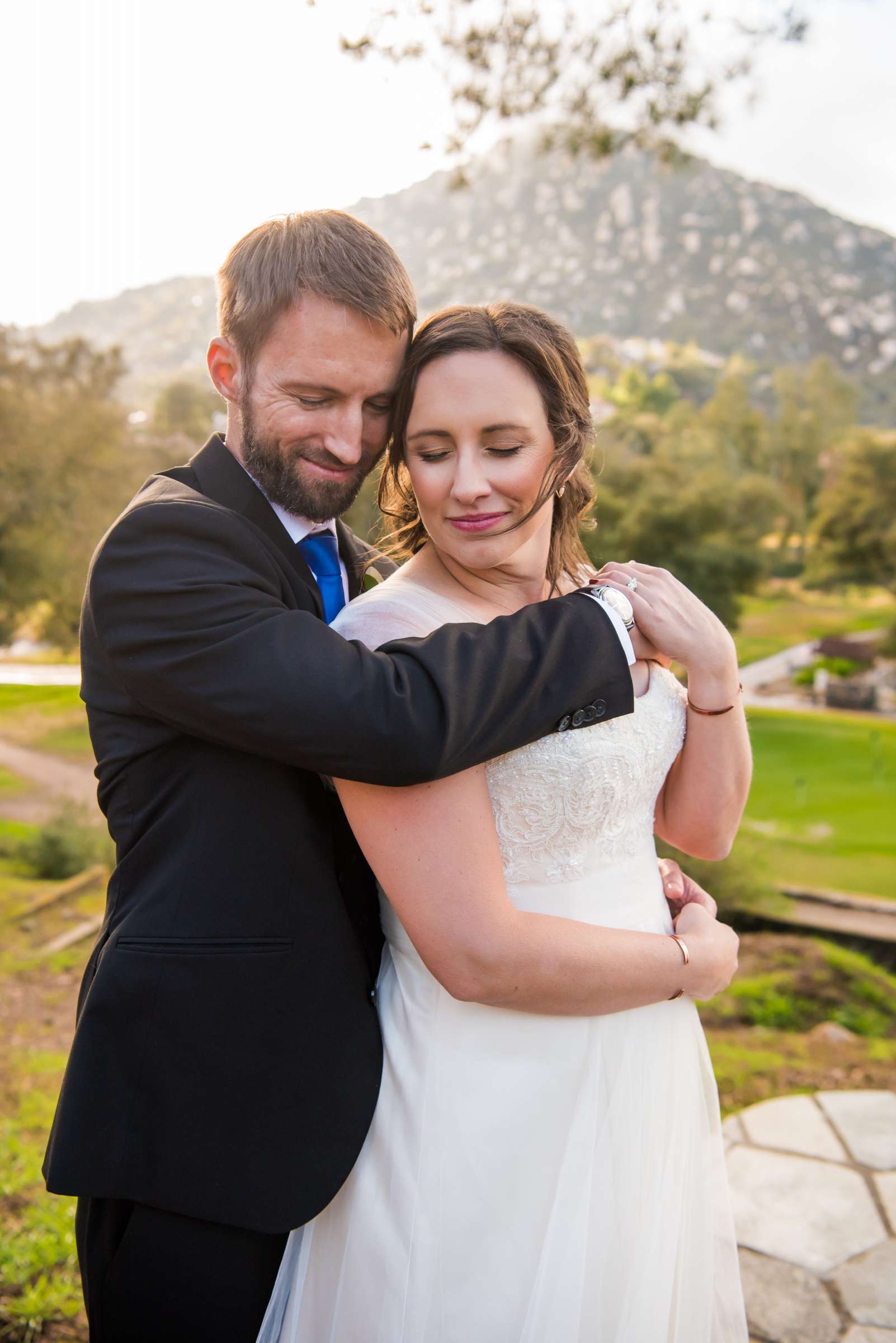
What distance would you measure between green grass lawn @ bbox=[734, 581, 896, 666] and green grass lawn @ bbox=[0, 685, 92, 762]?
14246 mm

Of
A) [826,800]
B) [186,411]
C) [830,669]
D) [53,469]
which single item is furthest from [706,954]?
[830,669]

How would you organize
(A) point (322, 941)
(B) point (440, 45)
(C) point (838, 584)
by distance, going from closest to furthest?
(A) point (322, 941)
(B) point (440, 45)
(C) point (838, 584)

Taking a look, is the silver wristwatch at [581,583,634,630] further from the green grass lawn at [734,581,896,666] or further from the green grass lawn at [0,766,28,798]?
the green grass lawn at [734,581,896,666]

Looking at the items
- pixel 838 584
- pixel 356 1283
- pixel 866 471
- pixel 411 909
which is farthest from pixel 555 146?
pixel 838 584

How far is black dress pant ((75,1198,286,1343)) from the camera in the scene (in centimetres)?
148

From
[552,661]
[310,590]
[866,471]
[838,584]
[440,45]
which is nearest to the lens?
[552,661]

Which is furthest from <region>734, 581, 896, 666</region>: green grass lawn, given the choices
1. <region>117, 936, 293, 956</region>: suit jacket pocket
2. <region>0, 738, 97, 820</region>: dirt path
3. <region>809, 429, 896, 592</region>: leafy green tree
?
Result: <region>117, 936, 293, 956</region>: suit jacket pocket

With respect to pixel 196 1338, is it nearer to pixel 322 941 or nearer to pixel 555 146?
pixel 322 941

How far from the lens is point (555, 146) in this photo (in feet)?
13.5

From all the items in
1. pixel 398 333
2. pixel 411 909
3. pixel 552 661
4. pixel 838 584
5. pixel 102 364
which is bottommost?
pixel 838 584

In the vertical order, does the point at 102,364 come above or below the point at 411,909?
below

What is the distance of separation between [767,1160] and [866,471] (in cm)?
1370

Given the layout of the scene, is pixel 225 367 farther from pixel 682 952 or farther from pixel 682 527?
pixel 682 527

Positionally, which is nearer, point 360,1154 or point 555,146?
point 360,1154
